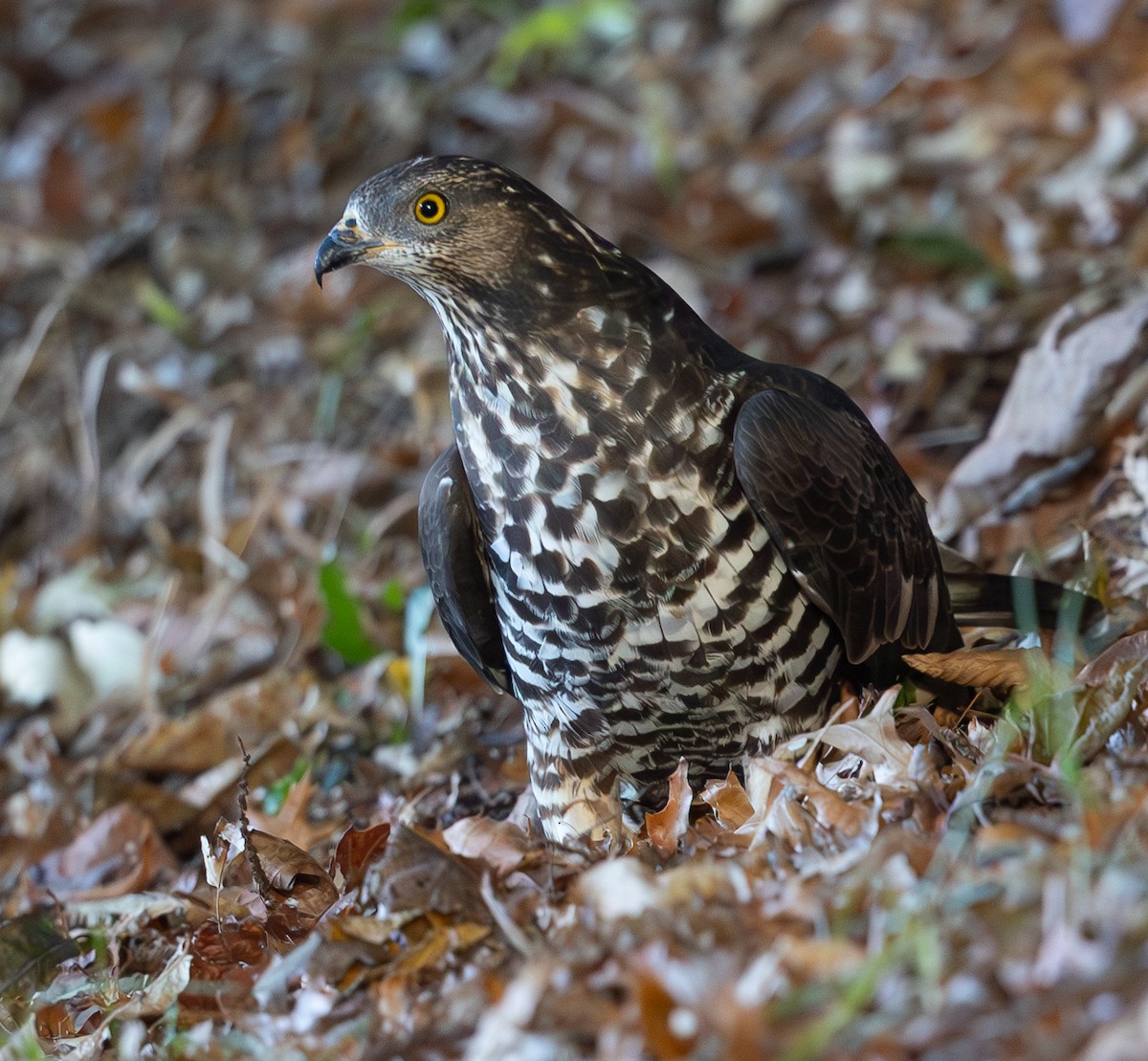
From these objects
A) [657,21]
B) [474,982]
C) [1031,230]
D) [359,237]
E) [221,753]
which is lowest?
[221,753]

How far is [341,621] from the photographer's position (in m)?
4.96

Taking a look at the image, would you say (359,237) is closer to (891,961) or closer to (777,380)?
(777,380)

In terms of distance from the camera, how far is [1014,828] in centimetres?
238

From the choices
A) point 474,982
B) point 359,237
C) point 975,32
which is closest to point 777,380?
point 359,237

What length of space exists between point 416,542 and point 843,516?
2793 mm

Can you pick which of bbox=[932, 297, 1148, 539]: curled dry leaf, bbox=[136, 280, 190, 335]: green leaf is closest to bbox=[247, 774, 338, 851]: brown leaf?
bbox=[932, 297, 1148, 539]: curled dry leaf

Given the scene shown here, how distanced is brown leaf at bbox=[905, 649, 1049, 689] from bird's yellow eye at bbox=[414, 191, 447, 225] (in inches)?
62.2

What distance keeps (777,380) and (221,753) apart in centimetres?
250

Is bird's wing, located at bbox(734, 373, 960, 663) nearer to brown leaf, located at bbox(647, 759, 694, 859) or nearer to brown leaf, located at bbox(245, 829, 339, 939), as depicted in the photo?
brown leaf, located at bbox(647, 759, 694, 859)

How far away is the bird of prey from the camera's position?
11.0 ft

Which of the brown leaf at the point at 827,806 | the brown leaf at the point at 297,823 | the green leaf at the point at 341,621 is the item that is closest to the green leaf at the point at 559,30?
the green leaf at the point at 341,621

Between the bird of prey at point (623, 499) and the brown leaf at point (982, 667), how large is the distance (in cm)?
16

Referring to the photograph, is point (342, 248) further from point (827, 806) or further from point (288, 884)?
point (827, 806)

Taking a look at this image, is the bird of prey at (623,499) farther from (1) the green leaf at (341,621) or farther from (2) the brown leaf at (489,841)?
(1) the green leaf at (341,621)
